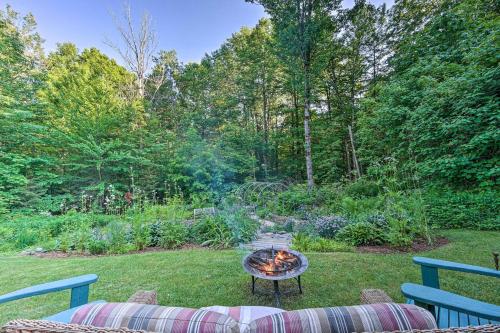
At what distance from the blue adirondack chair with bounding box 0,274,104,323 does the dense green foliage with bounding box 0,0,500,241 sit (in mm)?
2689

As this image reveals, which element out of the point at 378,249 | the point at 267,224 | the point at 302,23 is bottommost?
the point at 378,249

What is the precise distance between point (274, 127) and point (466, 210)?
11.0m

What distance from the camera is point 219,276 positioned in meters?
2.98

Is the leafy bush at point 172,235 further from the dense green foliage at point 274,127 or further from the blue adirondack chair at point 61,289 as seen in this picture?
the blue adirondack chair at point 61,289

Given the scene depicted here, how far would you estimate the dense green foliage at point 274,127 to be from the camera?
15.9 ft

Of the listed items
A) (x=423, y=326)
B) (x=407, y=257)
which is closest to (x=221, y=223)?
(x=407, y=257)

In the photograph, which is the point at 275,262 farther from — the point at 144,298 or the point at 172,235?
the point at 172,235

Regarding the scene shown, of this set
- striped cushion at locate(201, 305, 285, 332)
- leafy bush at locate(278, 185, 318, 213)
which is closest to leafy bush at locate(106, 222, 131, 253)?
striped cushion at locate(201, 305, 285, 332)

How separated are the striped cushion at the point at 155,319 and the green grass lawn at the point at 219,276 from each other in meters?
1.74

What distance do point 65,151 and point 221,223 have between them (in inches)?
342

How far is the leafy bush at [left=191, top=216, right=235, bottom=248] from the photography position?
4.29 metres

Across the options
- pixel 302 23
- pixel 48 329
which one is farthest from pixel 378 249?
pixel 302 23

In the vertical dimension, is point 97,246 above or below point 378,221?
below

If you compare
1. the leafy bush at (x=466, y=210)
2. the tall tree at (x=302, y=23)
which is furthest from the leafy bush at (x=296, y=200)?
the leafy bush at (x=466, y=210)
